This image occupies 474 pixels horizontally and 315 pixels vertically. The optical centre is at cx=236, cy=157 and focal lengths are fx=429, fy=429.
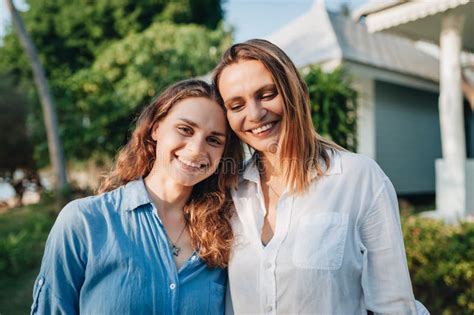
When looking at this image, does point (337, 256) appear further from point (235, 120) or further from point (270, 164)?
point (235, 120)

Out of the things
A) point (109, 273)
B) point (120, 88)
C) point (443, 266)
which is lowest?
point (443, 266)

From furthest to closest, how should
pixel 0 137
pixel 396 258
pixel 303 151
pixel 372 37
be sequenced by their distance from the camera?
pixel 0 137 → pixel 372 37 → pixel 303 151 → pixel 396 258

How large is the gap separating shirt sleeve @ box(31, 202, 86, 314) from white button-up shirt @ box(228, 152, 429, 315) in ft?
2.53

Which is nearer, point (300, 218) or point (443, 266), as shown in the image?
point (300, 218)

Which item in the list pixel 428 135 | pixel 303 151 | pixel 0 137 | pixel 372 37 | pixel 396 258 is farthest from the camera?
pixel 0 137

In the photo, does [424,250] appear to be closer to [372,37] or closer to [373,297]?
[373,297]

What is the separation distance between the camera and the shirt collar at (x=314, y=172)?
2.06m

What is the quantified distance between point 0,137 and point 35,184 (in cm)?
213

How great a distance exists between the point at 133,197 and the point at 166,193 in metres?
0.19

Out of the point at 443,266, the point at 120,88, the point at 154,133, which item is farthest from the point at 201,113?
the point at 120,88

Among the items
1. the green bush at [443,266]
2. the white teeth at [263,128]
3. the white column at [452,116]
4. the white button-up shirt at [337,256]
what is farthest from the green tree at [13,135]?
the white button-up shirt at [337,256]

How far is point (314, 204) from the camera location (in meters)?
2.01

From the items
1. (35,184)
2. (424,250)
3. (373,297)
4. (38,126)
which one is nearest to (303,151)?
(373,297)

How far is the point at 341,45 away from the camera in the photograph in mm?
9305
